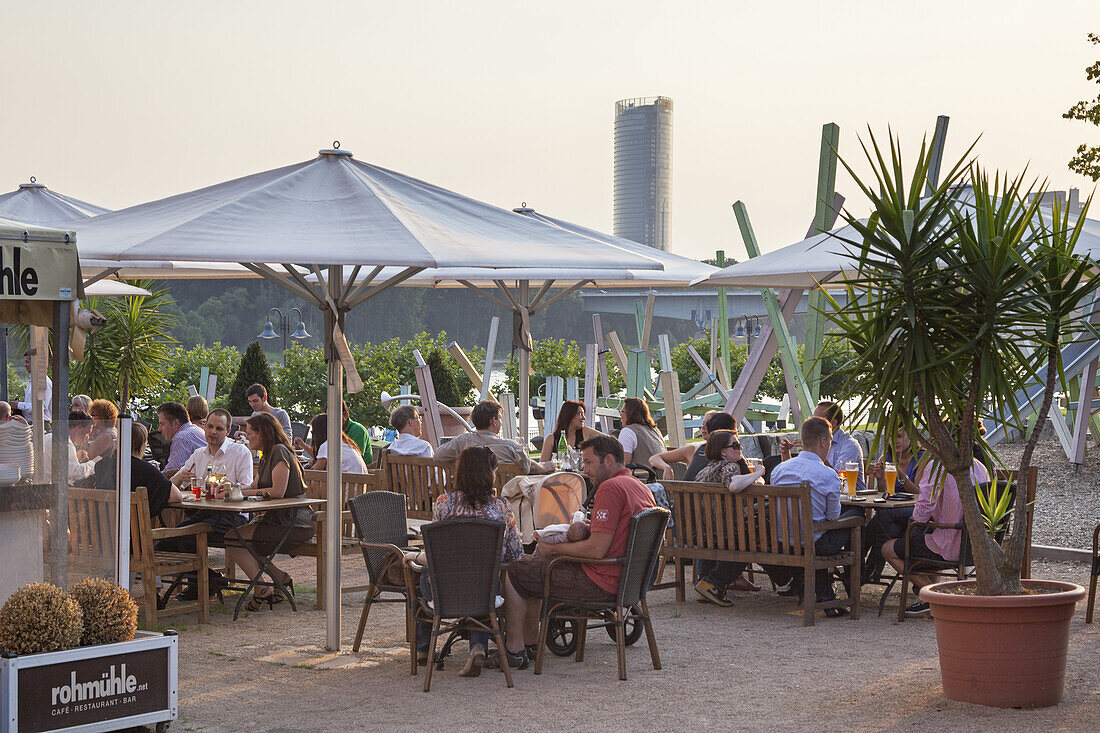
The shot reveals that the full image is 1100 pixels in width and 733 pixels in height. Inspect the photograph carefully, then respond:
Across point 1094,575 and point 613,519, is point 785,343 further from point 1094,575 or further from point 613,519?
point 613,519

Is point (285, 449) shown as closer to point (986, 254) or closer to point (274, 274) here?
point (274, 274)

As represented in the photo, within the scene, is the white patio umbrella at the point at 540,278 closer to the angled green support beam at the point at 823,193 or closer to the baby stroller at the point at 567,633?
the angled green support beam at the point at 823,193

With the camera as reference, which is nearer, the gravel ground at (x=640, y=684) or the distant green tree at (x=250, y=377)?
the gravel ground at (x=640, y=684)

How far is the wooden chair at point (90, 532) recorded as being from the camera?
5.20 meters

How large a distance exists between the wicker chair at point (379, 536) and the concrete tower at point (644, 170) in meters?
126

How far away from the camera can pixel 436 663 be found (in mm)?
6293

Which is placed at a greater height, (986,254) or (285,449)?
(986,254)

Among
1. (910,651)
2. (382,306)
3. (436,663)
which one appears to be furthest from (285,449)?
(382,306)

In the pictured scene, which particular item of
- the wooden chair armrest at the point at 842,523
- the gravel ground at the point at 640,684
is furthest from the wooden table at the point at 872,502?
the gravel ground at the point at 640,684

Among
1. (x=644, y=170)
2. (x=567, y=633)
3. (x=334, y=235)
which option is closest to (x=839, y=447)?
(x=567, y=633)

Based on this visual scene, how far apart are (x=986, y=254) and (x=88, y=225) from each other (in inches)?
176

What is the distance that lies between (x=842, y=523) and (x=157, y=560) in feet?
13.4

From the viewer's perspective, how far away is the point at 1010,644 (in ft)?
17.1

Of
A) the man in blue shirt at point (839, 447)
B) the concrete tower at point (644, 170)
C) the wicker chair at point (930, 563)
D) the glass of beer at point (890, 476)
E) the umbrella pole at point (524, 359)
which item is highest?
the concrete tower at point (644, 170)
